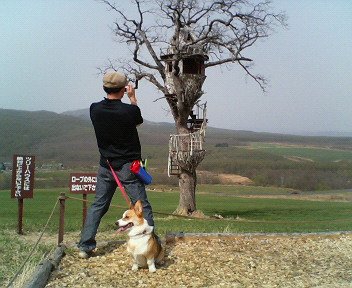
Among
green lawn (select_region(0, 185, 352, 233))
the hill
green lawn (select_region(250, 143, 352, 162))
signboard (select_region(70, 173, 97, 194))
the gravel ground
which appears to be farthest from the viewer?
green lawn (select_region(250, 143, 352, 162))

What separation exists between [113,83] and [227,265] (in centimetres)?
250

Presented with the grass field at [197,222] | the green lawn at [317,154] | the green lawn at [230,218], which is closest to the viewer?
the grass field at [197,222]

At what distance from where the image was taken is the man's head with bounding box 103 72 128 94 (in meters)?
5.79

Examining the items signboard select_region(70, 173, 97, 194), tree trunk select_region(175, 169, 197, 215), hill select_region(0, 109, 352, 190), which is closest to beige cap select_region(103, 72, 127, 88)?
signboard select_region(70, 173, 97, 194)

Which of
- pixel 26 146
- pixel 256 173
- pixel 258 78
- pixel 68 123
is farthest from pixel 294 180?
pixel 68 123

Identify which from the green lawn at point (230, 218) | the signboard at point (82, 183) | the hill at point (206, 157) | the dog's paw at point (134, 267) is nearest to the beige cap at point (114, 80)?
the dog's paw at point (134, 267)

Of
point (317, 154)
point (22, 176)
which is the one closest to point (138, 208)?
point (22, 176)

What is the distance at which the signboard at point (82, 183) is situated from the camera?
401 inches

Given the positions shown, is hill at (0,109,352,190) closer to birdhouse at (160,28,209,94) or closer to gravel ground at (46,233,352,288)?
birdhouse at (160,28,209,94)

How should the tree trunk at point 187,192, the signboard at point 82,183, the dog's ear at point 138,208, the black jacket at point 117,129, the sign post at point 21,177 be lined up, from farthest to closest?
1. the tree trunk at point 187,192
2. the sign post at point 21,177
3. the signboard at point 82,183
4. the black jacket at point 117,129
5. the dog's ear at point 138,208

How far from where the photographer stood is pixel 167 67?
63.1 ft

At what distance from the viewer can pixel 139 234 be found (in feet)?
17.8

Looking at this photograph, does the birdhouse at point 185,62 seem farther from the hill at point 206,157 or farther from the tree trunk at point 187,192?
the hill at point 206,157

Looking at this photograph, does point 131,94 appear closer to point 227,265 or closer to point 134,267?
point 134,267
